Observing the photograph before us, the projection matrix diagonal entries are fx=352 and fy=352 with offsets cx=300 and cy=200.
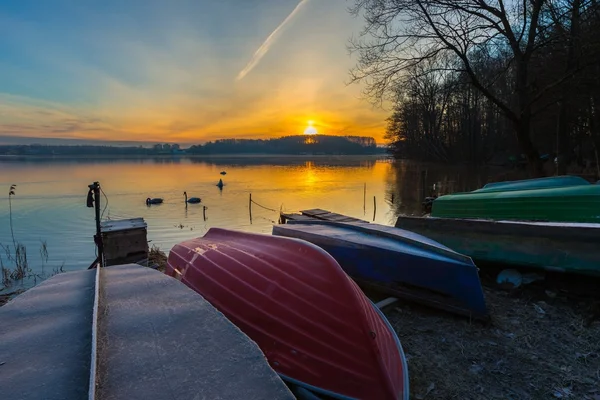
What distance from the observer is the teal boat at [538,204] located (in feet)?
16.9

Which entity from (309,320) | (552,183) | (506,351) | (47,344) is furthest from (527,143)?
(47,344)

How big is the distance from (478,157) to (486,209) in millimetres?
42156

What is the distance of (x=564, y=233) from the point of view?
4.18 metres

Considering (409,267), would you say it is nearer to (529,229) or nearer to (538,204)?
(529,229)

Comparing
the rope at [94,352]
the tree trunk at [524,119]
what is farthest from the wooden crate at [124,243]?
the tree trunk at [524,119]

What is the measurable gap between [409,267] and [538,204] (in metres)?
3.16

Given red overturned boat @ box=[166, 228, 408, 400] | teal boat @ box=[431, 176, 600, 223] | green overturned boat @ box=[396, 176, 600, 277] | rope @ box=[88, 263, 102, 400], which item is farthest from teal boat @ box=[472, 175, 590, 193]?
rope @ box=[88, 263, 102, 400]

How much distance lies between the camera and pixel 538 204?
5641 millimetres

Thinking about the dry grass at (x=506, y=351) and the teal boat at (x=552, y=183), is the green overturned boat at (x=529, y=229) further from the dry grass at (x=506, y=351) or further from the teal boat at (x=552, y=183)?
the dry grass at (x=506, y=351)

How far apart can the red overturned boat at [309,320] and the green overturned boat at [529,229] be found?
105 inches

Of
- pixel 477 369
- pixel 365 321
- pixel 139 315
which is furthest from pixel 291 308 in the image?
pixel 477 369

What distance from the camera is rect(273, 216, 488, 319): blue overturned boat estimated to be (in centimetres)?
365

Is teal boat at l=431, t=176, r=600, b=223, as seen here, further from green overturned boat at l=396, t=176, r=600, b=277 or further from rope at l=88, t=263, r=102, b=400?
rope at l=88, t=263, r=102, b=400

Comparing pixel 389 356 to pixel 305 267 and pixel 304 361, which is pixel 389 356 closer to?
pixel 304 361
